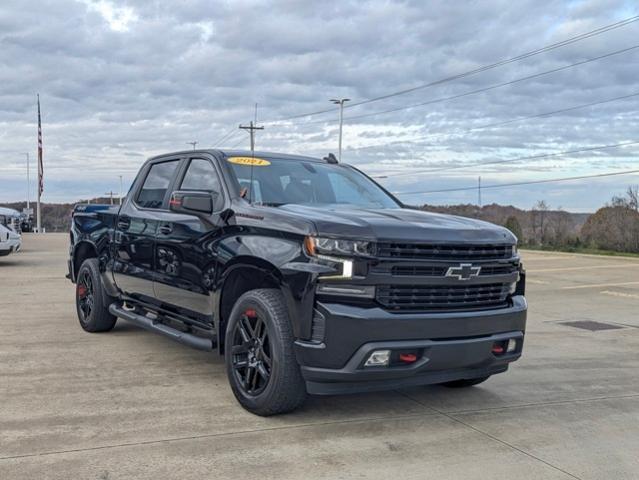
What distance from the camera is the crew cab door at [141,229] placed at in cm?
602

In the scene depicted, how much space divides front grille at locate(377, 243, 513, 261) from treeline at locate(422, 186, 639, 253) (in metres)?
26.6

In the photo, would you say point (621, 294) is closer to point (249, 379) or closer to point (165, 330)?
point (165, 330)

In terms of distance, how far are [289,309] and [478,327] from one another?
1265 mm

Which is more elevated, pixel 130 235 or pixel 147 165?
pixel 147 165

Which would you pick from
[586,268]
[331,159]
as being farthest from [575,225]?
[331,159]

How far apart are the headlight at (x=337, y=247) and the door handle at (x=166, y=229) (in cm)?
189

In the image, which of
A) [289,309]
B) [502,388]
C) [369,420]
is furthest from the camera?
[502,388]

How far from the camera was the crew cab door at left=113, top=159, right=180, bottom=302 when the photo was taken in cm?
602

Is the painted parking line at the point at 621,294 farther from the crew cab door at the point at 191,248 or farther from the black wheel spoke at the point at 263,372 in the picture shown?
the black wheel spoke at the point at 263,372

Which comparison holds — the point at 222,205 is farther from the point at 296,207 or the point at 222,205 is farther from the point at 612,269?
the point at 612,269

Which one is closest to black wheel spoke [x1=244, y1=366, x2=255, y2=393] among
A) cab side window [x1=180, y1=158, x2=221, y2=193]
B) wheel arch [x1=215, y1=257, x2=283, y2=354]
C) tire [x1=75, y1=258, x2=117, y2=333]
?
wheel arch [x1=215, y1=257, x2=283, y2=354]

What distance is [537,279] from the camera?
16.1m

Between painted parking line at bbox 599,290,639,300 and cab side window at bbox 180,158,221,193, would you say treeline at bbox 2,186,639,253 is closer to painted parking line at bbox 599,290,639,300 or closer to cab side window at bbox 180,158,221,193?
painted parking line at bbox 599,290,639,300

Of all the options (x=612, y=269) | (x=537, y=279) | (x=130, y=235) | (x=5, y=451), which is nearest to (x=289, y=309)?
(x=5, y=451)
